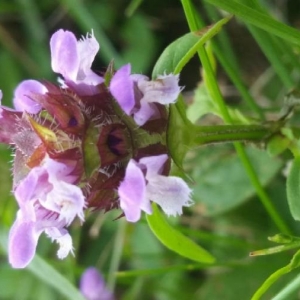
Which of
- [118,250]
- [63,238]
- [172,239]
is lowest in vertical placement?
[118,250]

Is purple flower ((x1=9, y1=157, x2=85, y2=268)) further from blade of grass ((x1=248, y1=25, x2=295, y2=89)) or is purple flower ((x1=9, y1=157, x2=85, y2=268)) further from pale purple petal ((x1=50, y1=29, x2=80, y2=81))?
blade of grass ((x1=248, y1=25, x2=295, y2=89))

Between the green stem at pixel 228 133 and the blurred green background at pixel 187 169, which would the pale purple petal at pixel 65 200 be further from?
the blurred green background at pixel 187 169

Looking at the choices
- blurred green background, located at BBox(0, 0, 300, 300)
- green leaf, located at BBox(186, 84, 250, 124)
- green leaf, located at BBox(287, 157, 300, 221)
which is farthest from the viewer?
blurred green background, located at BBox(0, 0, 300, 300)

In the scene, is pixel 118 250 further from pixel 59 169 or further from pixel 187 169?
pixel 59 169

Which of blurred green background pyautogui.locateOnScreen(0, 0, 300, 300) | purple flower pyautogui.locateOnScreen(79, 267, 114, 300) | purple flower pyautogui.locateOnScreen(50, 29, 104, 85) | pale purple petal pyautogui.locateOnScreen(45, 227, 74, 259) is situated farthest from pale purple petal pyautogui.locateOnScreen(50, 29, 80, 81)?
purple flower pyautogui.locateOnScreen(79, 267, 114, 300)

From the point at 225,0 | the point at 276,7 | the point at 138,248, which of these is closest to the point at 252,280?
the point at 138,248

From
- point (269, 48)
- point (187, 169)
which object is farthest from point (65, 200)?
point (187, 169)

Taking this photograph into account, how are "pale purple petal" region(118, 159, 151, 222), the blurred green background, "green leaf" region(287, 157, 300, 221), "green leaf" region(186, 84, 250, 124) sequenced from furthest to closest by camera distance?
the blurred green background, "green leaf" region(186, 84, 250, 124), "green leaf" region(287, 157, 300, 221), "pale purple petal" region(118, 159, 151, 222)

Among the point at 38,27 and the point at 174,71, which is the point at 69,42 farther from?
the point at 38,27
